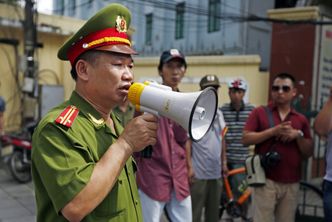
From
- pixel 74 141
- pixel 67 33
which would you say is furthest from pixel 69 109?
pixel 67 33

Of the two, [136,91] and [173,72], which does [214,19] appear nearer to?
[173,72]

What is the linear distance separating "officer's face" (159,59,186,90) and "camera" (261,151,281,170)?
2.94 ft

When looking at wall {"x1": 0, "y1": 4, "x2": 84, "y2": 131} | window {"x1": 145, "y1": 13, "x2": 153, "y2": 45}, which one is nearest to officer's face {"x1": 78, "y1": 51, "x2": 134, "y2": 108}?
wall {"x1": 0, "y1": 4, "x2": 84, "y2": 131}

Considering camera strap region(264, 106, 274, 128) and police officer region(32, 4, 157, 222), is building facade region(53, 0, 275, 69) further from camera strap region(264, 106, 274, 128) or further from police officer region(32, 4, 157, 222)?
police officer region(32, 4, 157, 222)

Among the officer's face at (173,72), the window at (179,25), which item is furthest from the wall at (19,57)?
the window at (179,25)

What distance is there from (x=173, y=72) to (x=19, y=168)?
420 centimetres

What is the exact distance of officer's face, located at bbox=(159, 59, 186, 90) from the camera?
285cm

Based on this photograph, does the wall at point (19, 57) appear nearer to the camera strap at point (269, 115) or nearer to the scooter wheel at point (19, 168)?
→ the scooter wheel at point (19, 168)

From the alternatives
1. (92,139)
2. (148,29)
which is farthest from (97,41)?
(148,29)

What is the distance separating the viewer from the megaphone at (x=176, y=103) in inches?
55.2

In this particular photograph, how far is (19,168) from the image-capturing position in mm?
6062

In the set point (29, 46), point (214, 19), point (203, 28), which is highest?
point (214, 19)

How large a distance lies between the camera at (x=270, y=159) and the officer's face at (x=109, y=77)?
1827 millimetres

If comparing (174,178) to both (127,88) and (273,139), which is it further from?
(127,88)
